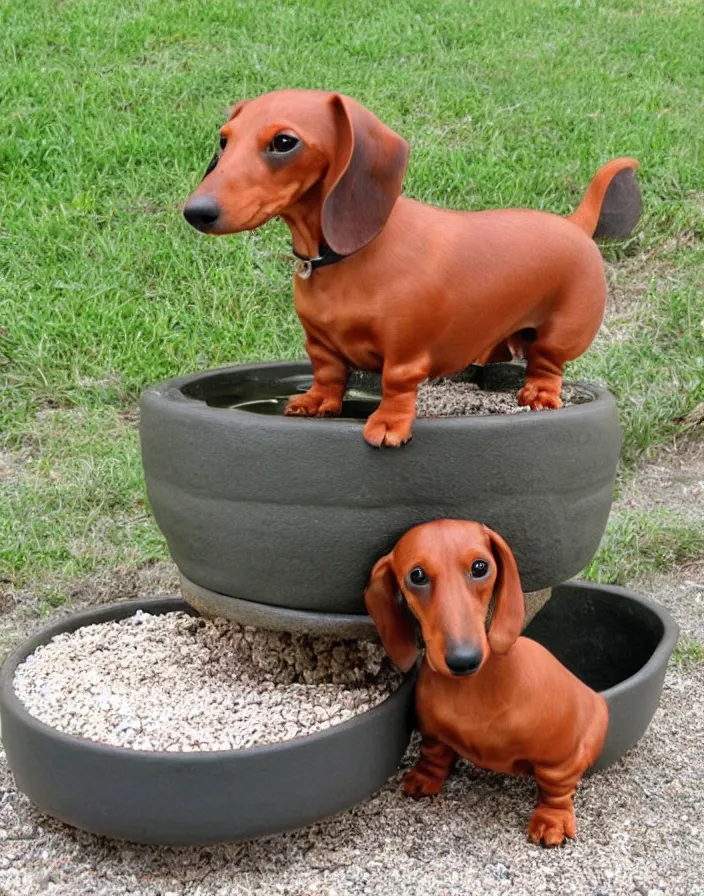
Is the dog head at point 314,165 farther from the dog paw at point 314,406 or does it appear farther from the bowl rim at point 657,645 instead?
the bowl rim at point 657,645

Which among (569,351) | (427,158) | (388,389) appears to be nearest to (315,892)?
(388,389)

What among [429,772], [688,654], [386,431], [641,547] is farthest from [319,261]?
[641,547]

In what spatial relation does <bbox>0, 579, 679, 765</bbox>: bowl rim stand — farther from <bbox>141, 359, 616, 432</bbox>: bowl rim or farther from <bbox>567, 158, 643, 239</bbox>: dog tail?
<bbox>567, 158, 643, 239</bbox>: dog tail

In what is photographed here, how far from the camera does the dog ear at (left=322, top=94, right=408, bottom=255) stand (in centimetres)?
213

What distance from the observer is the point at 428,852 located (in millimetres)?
2396

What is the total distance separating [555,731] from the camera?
2377 mm

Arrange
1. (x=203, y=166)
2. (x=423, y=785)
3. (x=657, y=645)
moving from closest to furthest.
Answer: (x=423, y=785) → (x=657, y=645) → (x=203, y=166)

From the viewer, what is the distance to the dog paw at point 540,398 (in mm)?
2539

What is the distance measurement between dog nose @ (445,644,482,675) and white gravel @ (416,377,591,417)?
619 millimetres

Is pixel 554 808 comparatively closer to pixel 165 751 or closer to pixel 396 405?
pixel 165 751

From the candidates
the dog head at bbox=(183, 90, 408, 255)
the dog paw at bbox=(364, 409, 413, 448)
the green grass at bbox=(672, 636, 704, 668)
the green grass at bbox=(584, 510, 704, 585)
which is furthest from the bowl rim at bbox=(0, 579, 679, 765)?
the dog head at bbox=(183, 90, 408, 255)

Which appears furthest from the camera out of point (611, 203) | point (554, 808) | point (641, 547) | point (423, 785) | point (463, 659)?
point (641, 547)

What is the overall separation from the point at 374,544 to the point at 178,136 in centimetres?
509

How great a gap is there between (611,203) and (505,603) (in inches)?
41.4
